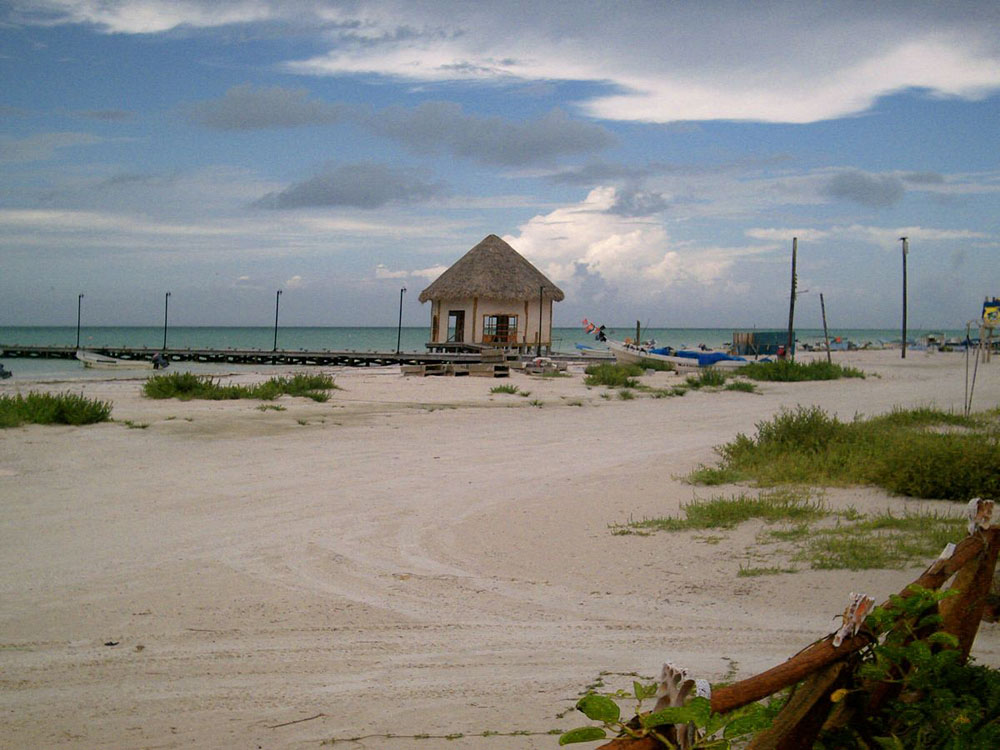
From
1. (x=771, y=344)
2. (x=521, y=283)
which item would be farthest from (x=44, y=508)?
(x=771, y=344)

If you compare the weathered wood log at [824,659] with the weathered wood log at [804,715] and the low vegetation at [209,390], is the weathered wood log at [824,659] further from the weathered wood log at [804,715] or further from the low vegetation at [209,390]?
the low vegetation at [209,390]

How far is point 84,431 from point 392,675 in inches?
387

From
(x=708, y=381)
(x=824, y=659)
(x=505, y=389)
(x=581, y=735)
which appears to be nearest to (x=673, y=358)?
(x=708, y=381)

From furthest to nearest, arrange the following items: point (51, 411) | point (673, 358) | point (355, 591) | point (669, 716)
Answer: point (673, 358), point (51, 411), point (355, 591), point (669, 716)

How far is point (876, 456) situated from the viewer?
866 cm

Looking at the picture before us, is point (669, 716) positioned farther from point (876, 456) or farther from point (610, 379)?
point (610, 379)

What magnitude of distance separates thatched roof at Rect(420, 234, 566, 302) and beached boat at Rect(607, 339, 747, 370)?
4.28 meters

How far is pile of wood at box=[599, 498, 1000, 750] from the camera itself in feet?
5.97

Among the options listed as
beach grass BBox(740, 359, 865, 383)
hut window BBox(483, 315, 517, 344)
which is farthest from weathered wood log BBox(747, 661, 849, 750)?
hut window BBox(483, 315, 517, 344)

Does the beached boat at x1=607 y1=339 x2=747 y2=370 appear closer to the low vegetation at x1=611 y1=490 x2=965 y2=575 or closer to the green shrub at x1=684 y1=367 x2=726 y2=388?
the green shrub at x1=684 y1=367 x2=726 y2=388

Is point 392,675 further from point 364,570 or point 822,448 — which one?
point 822,448

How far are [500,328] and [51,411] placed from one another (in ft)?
88.4

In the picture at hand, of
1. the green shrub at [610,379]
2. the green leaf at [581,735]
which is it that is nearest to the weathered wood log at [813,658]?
the green leaf at [581,735]

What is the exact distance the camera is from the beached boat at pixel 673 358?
34875 millimetres
